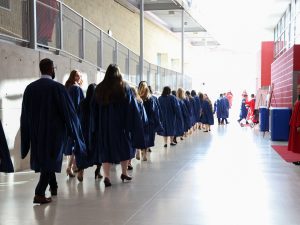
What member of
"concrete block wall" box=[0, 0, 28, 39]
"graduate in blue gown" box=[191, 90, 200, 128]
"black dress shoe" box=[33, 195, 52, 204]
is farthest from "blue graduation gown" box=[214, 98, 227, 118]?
"black dress shoe" box=[33, 195, 52, 204]

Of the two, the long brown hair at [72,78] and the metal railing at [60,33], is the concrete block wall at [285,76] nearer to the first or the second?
the metal railing at [60,33]

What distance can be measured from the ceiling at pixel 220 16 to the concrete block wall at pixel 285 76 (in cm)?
424

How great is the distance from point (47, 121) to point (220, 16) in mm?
24350

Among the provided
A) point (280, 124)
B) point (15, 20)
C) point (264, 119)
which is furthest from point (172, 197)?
point (264, 119)

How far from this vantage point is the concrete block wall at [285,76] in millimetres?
14281

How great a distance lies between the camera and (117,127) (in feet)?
21.7

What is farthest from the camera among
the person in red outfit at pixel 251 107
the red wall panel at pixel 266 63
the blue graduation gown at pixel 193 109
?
the red wall panel at pixel 266 63

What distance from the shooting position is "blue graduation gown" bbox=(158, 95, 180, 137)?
12.6 meters

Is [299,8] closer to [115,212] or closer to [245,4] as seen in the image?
[245,4]

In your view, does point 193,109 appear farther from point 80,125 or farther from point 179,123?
point 80,125

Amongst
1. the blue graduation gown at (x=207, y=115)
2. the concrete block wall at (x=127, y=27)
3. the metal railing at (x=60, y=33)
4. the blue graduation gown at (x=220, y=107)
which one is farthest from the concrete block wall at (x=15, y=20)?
the blue graduation gown at (x=220, y=107)

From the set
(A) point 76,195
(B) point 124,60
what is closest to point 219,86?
(B) point 124,60

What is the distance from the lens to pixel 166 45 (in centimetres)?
3156

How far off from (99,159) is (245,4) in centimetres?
1818
